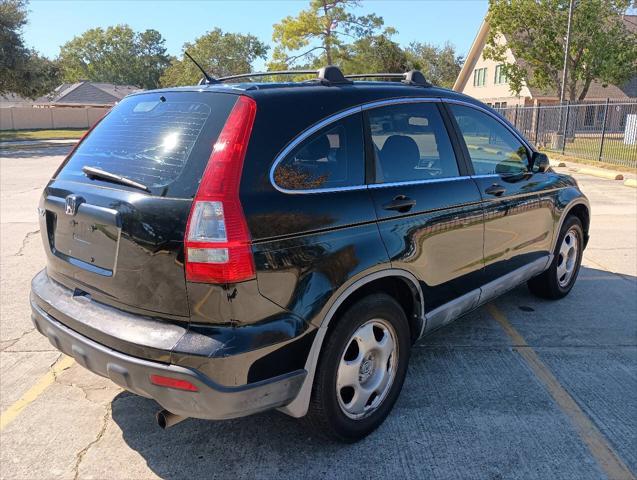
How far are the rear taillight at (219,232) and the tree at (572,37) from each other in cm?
3147

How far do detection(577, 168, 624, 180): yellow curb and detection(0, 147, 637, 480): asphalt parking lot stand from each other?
1189cm

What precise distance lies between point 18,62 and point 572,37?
33.1 meters

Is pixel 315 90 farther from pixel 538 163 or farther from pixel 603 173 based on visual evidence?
pixel 603 173

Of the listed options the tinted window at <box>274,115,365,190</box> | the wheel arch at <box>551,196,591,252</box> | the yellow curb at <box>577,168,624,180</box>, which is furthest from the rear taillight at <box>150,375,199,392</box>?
the yellow curb at <box>577,168,624,180</box>

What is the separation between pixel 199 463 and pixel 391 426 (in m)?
1.11

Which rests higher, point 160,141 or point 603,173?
point 160,141

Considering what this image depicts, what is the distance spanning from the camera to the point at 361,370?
9.80ft

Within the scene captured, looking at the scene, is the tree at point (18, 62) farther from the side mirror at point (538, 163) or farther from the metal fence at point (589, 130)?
the side mirror at point (538, 163)

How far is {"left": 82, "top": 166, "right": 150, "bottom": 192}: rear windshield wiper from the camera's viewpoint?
2551mm

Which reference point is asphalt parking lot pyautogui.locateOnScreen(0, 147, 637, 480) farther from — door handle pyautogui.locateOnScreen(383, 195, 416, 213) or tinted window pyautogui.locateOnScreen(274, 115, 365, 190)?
tinted window pyautogui.locateOnScreen(274, 115, 365, 190)

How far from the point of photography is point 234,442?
304cm

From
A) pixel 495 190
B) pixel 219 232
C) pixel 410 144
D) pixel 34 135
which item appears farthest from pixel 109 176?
pixel 34 135

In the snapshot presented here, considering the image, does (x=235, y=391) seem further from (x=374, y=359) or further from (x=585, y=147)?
(x=585, y=147)

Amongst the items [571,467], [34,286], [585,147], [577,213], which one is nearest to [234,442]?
[34,286]
